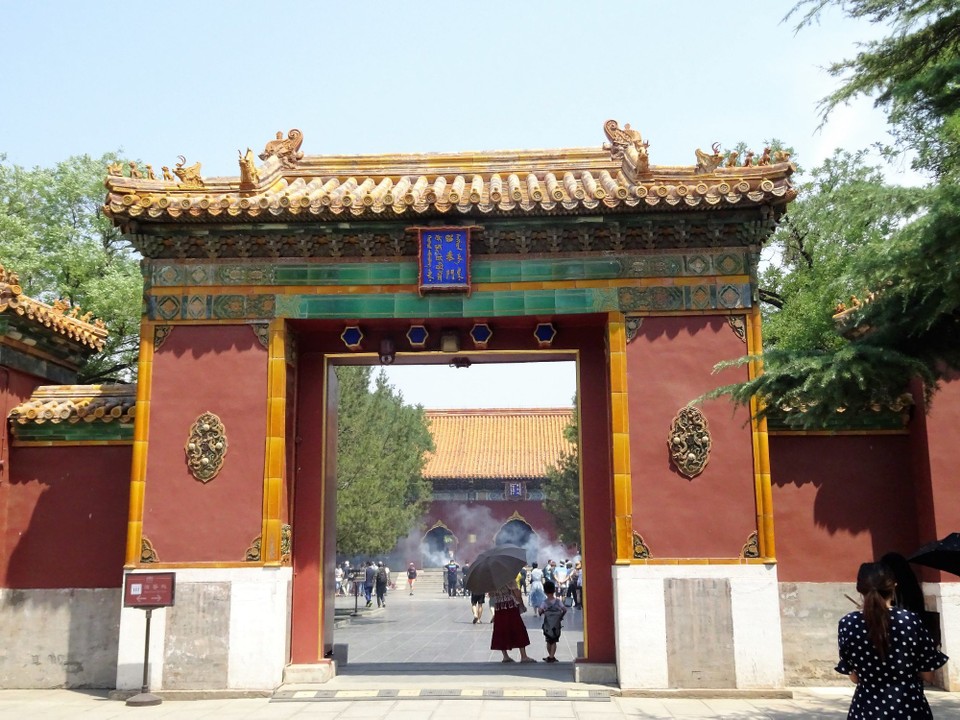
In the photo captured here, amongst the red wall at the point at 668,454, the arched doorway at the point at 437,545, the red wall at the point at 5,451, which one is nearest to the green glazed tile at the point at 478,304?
the red wall at the point at 668,454

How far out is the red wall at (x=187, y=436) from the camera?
989 cm

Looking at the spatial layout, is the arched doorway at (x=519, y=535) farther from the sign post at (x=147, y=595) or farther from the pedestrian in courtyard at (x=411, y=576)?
the sign post at (x=147, y=595)

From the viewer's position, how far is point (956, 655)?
9609 millimetres

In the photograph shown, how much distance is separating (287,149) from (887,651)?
9725 millimetres

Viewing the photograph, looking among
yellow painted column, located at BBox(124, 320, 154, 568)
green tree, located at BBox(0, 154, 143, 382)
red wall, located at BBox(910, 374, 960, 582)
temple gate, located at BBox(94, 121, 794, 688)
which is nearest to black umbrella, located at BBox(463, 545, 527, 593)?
temple gate, located at BBox(94, 121, 794, 688)

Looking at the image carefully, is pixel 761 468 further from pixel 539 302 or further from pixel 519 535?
pixel 519 535

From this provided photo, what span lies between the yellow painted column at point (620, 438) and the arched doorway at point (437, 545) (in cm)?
2639

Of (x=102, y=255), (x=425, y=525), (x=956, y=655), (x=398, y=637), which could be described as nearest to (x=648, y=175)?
(x=956, y=655)

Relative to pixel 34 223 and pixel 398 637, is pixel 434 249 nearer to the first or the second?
pixel 398 637

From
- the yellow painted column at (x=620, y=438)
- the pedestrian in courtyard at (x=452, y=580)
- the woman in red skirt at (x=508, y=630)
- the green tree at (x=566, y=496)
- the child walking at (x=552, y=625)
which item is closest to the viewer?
the yellow painted column at (x=620, y=438)

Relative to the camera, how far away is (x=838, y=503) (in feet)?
33.9

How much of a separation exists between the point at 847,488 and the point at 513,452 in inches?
1060

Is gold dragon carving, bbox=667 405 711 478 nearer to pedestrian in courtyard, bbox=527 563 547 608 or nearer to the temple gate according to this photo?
the temple gate

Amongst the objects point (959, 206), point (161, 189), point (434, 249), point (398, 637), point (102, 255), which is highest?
point (102, 255)
